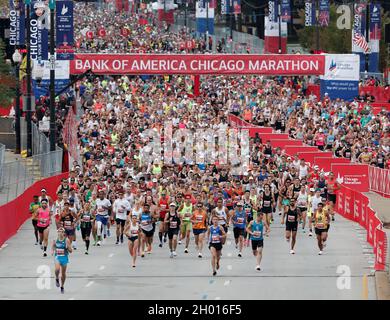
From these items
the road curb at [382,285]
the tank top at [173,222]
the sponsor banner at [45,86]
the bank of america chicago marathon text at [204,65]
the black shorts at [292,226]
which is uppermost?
the bank of america chicago marathon text at [204,65]

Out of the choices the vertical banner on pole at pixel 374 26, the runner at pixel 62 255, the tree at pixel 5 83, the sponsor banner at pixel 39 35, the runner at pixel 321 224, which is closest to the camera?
the runner at pixel 62 255

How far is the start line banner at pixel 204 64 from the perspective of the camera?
6216cm

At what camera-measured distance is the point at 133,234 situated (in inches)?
1261

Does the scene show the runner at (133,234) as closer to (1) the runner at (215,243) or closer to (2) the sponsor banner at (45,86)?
(1) the runner at (215,243)

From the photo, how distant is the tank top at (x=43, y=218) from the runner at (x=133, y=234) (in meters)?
2.41

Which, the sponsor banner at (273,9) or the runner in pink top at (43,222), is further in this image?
the sponsor banner at (273,9)

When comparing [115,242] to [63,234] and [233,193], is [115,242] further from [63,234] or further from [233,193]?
[63,234]

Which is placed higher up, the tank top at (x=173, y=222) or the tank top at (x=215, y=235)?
the tank top at (x=215, y=235)

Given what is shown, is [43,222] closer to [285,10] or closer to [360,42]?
[360,42]

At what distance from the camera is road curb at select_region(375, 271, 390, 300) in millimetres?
26881

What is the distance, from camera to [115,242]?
119 ft

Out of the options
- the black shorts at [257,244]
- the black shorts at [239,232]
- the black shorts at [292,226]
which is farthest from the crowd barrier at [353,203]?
the black shorts at [239,232]

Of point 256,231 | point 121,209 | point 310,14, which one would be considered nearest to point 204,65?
point 310,14

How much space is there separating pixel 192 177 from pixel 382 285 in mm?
12363
